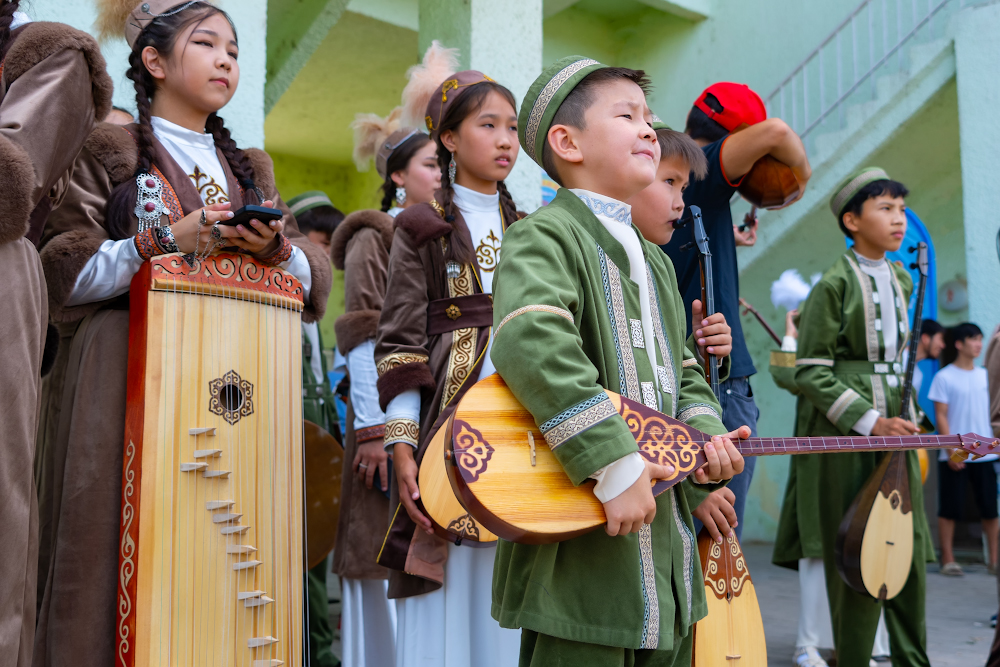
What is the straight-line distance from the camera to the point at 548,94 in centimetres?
207

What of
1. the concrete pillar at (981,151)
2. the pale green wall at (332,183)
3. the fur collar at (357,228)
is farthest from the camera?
the pale green wall at (332,183)

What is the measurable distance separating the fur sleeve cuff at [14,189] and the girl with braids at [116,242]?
0.39 meters

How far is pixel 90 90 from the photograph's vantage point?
1.99m

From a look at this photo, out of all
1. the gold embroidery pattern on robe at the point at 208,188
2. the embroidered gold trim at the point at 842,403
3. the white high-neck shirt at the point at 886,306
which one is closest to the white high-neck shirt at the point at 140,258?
the gold embroidery pattern on robe at the point at 208,188

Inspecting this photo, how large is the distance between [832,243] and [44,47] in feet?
24.5

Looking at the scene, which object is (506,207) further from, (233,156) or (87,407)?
(87,407)

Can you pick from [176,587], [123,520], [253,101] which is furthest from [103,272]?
[253,101]

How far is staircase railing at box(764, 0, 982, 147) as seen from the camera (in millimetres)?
8102

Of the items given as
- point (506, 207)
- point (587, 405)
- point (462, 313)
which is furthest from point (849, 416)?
point (587, 405)

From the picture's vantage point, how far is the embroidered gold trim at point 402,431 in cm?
262

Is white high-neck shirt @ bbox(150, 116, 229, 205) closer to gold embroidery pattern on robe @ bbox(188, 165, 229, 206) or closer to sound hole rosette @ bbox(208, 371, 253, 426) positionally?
gold embroidery pattern on robe @ bbox(188, 165, 229, 206)

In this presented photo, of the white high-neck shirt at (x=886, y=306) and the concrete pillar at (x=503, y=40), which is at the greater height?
the concrete pillar at (x=503, y=40)

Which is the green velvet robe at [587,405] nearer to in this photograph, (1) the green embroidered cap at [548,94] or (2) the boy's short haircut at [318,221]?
(1) the green embroidered cap at [548,94]

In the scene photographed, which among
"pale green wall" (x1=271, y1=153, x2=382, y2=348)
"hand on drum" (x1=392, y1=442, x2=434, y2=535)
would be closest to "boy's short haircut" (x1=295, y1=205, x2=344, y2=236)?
"hand on drum" (x1=392, y1=442, x2=434, y2=535)
